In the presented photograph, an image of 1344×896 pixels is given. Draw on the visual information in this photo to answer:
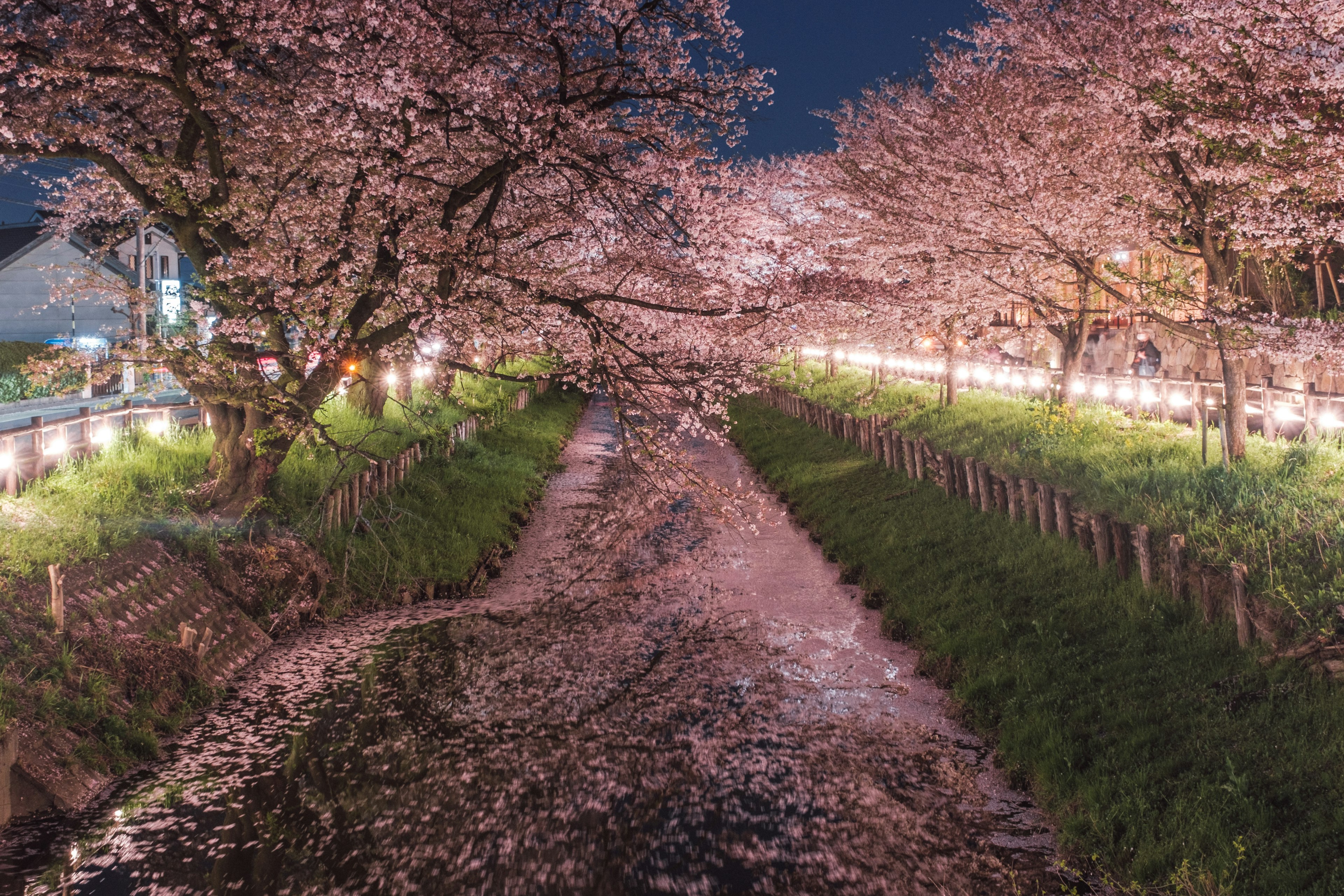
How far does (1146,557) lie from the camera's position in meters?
8.27

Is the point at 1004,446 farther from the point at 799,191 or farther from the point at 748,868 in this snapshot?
the point at 799,191

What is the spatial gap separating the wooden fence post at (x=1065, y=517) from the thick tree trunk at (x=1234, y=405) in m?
3.02

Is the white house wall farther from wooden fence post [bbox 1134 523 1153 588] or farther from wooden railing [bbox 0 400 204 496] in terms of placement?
wooden fence post [bbox 1134 523 1153 588]

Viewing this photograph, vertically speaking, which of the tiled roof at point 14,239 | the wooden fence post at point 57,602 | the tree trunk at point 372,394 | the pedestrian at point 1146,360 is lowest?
the wooden fence post at point 57,602

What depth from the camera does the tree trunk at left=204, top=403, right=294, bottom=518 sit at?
11.5 meters

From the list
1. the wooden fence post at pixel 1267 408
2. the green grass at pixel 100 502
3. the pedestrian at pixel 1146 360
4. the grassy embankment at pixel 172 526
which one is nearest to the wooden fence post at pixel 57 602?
the grassy embankment at pixel 172 526

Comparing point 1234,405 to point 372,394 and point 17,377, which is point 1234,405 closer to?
point 372,394

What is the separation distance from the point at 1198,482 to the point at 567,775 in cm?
814

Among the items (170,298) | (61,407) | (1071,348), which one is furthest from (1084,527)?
(170,298)

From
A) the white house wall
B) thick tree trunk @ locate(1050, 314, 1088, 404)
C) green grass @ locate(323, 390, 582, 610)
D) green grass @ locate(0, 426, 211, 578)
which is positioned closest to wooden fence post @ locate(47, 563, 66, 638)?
green grass @ locate(0, 426, 211, 578)

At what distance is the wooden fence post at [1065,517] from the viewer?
32.7ft

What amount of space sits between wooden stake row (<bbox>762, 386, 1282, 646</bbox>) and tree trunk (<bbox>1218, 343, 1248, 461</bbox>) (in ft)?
7.95

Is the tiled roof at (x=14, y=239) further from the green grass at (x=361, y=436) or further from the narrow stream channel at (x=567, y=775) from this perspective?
the narrow stream channel at (x=567, y=775)

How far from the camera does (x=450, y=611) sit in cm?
1155
